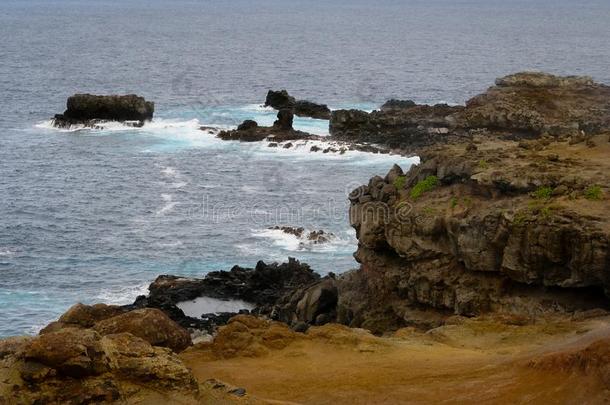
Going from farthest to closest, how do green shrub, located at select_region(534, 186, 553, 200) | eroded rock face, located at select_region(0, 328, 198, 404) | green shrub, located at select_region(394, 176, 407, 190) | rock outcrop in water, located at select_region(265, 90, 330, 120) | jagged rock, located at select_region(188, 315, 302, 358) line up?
rock outcrop in water, located at select_region(265, 90, 330, 120) < green shrub, located at select_region(394, 176, 407, 190) < green shrub, located at select_region(534, 186, 553, 200) < jagged rock, located at select_region(188, 315, 302, 358) < eroded rock face, located at select_region(0, 328, 198, 404)

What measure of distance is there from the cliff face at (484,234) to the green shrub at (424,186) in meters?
0.05

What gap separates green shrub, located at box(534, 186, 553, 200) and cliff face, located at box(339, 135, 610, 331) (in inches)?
3.1

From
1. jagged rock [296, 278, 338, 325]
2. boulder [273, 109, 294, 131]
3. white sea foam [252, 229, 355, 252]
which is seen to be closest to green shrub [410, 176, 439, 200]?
jagged rock [296, 278, 338, 325]

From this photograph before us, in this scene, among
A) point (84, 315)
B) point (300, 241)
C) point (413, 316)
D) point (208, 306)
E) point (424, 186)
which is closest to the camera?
point (84, 315)

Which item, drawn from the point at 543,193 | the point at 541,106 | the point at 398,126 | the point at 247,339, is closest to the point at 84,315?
the point at 247,339

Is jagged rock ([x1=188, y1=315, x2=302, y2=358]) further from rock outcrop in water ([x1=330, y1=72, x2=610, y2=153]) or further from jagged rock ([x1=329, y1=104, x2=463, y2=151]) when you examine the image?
jagged rock ([x1=329, y1=104, x2=463, y2=151])

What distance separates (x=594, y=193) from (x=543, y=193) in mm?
1751

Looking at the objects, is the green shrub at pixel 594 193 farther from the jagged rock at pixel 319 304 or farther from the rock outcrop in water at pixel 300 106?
the rock outcrop in water at pixel 300 106

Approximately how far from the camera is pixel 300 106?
100m

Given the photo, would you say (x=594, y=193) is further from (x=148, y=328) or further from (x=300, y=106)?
(x=300, y=106)

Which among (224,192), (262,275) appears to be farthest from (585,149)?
(224,192)

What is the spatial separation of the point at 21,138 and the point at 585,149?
6543 centimetres

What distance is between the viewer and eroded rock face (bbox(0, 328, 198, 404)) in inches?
727

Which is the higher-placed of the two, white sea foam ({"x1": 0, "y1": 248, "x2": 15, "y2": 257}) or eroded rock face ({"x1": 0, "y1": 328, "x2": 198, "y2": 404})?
eroded rock face ({"x1": 0, "y1": 328, "x2": 198, "y2": 404})
